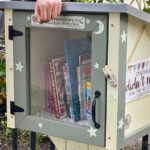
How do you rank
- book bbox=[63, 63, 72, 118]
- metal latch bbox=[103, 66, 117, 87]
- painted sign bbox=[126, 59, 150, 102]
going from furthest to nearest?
1. book bbox=[63, 63, 72, 118]
2. painted sign bbox=[126, 59, 150, 102]
3. metal latch bbox=[103, 66, 117, 87]

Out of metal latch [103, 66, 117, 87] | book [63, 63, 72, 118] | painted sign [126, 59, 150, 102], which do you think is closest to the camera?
metal latch [103, 66, 117, 87]

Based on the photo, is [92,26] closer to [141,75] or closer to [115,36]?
[115,36]

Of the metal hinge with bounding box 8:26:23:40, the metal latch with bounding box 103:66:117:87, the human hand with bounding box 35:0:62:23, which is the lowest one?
the metal latch with bounding box 103:66:117:87

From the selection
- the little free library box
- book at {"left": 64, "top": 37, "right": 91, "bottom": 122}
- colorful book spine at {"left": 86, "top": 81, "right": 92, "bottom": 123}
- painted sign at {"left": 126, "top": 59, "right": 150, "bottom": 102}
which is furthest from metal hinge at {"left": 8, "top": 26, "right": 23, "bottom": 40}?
painted sign at {"left": 126, "top": 59, "right": 150, "bottom": 102}

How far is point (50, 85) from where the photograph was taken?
6.48 ft

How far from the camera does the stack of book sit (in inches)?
72.9

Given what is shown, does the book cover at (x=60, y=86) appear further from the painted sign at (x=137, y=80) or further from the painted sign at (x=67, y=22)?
the painted sign at (x=137, y=80)

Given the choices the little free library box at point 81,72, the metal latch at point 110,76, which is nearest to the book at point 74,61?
the little free library box at point 81,72

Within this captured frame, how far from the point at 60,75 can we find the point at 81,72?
0.11m

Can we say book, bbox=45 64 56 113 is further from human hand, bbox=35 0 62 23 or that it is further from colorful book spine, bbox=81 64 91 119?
human hand, bbox=35 0 62 23

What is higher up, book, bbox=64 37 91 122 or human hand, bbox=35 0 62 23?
human hand, bbox=35 0 62 23

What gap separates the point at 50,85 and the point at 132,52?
0.39 m

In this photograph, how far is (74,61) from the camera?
1.90 meters

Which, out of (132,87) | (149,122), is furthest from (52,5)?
(149,122)
